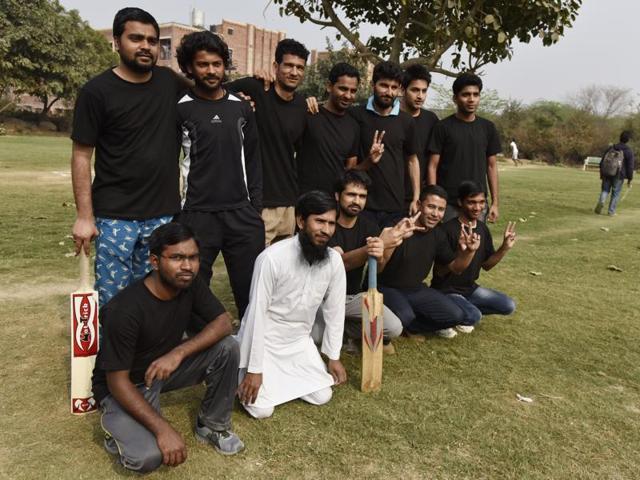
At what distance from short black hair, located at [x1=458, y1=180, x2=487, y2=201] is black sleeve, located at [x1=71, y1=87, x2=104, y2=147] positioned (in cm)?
304

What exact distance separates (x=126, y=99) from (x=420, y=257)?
2.64m

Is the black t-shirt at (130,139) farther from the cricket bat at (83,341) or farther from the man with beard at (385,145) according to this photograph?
the man with beard at (385,145)

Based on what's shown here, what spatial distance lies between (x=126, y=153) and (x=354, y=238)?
5.98 ft

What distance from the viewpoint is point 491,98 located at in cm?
4822

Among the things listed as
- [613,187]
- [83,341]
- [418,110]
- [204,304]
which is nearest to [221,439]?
→ [204,304]

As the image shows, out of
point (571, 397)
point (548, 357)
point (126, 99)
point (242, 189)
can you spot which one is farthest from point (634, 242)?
point (126, 99)

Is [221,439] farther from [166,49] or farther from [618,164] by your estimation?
[166,49]

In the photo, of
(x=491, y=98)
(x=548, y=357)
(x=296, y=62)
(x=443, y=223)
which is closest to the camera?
(x=296, y=62)

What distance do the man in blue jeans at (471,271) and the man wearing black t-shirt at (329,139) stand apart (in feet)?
3.74

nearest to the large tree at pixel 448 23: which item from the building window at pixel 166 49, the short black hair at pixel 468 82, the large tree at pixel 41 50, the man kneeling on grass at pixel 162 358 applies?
the short black hair at pixel 468 82

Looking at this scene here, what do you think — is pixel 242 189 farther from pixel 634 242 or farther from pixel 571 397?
pixel 634 242

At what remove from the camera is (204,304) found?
3223mm

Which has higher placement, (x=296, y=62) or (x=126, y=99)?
(x=296, y=62)

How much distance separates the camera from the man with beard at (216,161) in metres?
3.68
